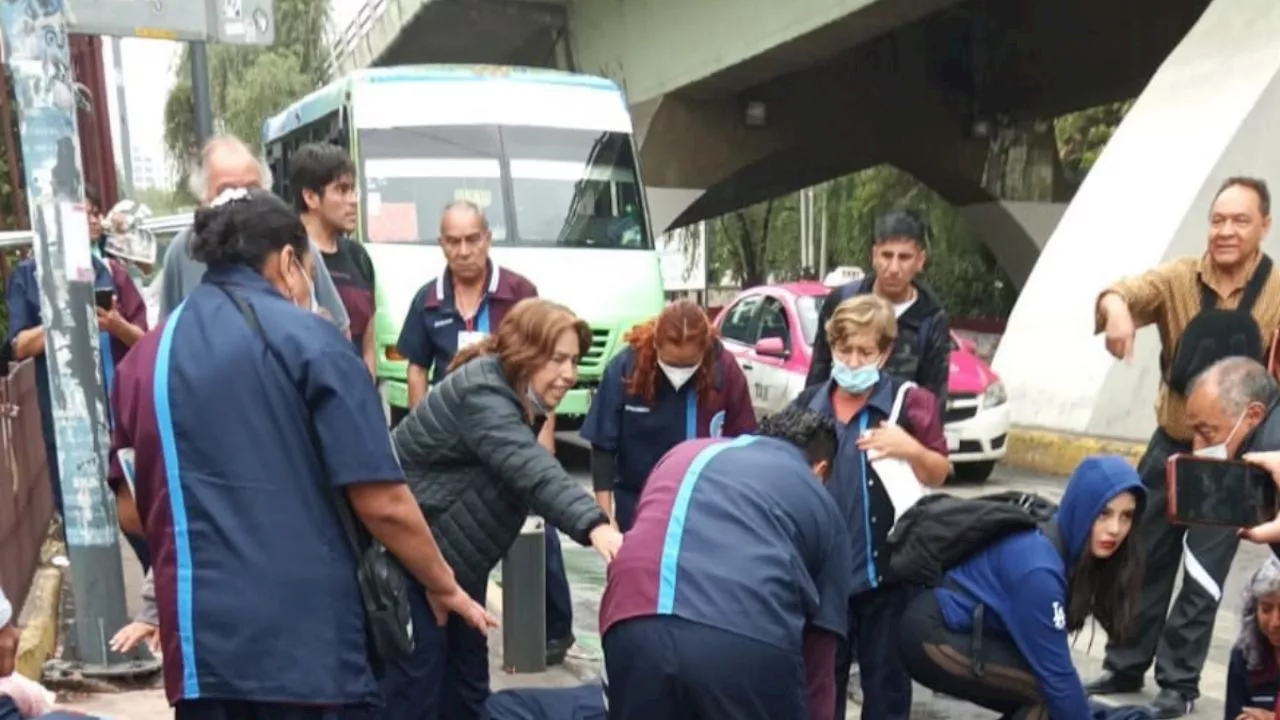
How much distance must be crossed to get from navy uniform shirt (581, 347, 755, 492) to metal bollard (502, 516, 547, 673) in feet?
1.64

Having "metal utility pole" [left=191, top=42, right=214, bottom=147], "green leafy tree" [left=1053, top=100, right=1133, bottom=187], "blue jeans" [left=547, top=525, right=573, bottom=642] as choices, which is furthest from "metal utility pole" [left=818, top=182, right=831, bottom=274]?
"blue jeans" [left=547, top=525, right=573, bottom=642]

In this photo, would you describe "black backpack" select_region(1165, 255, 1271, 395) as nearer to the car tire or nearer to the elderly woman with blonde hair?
the elderly woman with blonde hair

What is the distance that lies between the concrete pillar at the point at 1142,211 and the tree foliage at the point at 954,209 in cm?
649

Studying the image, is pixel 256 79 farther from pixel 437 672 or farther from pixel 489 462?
pixel 489 462

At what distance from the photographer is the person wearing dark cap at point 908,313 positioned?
167 inches

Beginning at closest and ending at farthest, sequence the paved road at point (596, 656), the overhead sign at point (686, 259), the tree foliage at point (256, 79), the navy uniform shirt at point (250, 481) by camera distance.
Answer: the navy uniform shirt at point (250, 481), the paved road at point (596, 656), the tree foliage at point (256, 79), the overhead sign at point (686, 259)

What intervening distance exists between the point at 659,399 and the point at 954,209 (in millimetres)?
22309

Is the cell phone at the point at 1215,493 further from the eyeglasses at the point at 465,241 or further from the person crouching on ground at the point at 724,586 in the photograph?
the eyeglasses at the point at 465,241

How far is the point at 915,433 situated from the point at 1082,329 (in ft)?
21.9

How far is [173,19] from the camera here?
14.7ft

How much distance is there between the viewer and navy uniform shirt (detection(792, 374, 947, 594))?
373 cm

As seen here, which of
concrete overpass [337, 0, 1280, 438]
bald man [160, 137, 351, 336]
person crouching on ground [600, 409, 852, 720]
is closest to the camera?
person crouching on ground [600, 409, 852, 720]

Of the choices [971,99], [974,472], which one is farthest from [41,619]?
[971,99]

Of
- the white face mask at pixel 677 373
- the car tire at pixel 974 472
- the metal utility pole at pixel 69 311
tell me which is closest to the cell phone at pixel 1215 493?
the white face mask at pixel 677 373
